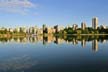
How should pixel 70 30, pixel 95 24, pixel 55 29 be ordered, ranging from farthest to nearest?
pixel 55 29 → pixel 95 24 → pixel 70 30

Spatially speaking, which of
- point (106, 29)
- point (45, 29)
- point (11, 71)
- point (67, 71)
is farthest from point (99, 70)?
point (45, 29)

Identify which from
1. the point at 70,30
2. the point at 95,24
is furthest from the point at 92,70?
the point at 95,24

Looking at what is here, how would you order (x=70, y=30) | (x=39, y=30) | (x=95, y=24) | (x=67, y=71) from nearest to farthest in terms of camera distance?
(x=67, y=71) → (x=70, y=30) → (x=95, y=24) → (x=39, y=30)

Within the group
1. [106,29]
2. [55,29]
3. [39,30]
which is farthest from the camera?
[39,30]

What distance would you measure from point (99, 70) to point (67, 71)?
1.72 metres

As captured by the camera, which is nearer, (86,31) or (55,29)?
(86,31)

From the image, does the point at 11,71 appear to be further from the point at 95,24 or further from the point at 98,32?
the point at 95,24

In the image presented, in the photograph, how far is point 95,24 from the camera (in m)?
153

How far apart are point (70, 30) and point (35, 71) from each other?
128466 mm

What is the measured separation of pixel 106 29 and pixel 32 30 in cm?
7716

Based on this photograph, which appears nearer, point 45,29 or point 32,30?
point 45,29

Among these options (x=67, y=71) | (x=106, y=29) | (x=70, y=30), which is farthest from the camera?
(x=70, y=30)

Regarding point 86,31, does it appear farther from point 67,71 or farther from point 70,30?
point 67,71

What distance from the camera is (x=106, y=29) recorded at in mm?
128000
